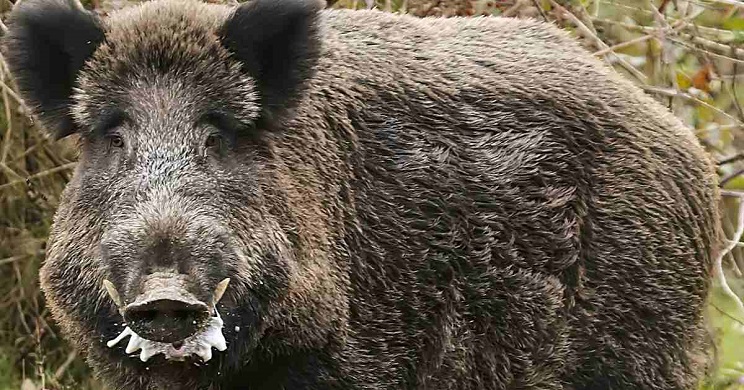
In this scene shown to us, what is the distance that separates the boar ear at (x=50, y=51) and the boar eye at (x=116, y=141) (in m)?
0.25

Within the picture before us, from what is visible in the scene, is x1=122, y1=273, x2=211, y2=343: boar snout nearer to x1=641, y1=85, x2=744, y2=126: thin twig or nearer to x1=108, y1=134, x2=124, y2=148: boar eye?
x1=108, y1=134, x2=124, y2=148: boar eye

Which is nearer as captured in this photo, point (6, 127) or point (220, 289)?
point (220, 289)

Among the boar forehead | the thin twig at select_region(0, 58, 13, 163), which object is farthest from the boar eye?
the thin twig at select_region(0, 58, 13, 163)

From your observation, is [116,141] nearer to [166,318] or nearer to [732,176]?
[166,318]

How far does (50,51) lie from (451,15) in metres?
3.38

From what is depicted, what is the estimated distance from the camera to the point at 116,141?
4.03 meters

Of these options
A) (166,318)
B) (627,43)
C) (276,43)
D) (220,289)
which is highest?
(276,43)

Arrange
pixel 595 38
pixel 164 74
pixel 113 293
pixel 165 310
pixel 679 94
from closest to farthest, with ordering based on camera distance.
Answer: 1. pixel 165 310
2. pixel 113 293
3. pixel 164 74
4. pixel 679 94
5. pixel 595 38

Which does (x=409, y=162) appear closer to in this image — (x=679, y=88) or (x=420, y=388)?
(x=420, y=388)

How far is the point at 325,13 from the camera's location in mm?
5004

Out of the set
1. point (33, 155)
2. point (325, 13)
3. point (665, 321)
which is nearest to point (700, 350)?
point (665, 321)

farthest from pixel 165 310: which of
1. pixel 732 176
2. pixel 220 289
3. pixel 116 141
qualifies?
pixel 732 176

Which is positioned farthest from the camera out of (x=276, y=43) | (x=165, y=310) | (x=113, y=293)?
(x=276, y=43)

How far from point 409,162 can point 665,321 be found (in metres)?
1.32
